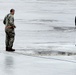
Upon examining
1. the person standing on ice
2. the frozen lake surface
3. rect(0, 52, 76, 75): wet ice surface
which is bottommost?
rect(0, 52, 76, 75): wet ice surface

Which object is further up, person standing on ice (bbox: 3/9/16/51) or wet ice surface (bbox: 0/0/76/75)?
person standing on ice (bbox: 3/9/16/51)

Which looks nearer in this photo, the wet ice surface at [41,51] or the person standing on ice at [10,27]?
the wet ice surface at [41,51]

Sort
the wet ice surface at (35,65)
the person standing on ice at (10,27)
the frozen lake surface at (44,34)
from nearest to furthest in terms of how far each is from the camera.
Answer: the wet ice surface at (35,65), the person standing on ice at (10,27), the frozen lake surface at (44,34)

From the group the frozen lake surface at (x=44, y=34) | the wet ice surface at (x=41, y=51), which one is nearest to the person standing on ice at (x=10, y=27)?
the wet ice surface at (x=41, y=51)

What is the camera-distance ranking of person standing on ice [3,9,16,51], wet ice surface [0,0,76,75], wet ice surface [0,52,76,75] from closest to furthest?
wet ice surface [0,52,76,75] < wet ice surface [0,0,76,75] < person standing on ice [3,9,16,51]

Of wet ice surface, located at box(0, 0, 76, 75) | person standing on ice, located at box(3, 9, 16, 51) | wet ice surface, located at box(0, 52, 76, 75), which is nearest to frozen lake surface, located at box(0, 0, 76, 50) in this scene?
wet ice surface, located at box(0, 0, 76, 75)

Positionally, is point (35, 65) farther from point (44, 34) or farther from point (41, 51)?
point (44, 34)

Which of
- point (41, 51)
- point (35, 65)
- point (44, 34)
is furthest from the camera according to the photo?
point (44, 34)

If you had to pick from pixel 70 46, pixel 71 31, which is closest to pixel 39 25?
pixel 71 31

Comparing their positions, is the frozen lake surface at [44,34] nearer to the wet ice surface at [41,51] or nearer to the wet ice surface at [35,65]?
the wet ice surface at [41,51]

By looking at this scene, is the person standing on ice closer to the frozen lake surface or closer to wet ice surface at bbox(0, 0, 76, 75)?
wet ice surface at bbox(0, 0, 76, 75)

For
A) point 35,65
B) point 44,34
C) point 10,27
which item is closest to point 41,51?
point 10,27

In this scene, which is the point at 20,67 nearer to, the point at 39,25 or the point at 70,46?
the point at 70,46

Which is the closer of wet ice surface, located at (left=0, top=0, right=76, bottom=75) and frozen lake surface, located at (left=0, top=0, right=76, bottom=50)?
wet ice surface, located at (left=0, top=0, right=76, bottom=75)
